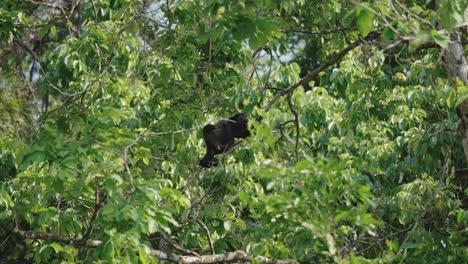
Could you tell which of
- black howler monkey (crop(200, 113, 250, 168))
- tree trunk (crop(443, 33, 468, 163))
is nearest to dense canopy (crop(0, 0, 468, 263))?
tree trunk (crop(443, 33, 468, 163))

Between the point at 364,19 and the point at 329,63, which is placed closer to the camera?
the point at 364,19

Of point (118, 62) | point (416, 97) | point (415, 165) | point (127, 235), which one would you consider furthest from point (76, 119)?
point (416, 97)

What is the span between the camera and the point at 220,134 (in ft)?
23.2

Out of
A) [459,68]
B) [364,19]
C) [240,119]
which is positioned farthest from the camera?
[240,119]

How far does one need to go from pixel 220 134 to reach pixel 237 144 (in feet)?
4.51

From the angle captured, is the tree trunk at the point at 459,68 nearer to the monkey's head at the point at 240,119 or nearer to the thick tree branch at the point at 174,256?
the thick tree branch at the point at 174,256

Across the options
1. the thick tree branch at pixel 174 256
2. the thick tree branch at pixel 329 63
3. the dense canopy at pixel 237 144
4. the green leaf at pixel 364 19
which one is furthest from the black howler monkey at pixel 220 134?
the green leaf at pixel 364 19

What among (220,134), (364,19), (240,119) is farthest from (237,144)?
(364,19)

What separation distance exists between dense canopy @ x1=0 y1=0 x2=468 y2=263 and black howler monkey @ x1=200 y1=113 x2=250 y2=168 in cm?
13

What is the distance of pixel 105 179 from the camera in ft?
15.1

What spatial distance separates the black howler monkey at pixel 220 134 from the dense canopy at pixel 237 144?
0.43 feet

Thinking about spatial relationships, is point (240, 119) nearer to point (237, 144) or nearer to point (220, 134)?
point (220, 134)

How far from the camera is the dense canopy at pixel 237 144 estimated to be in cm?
448

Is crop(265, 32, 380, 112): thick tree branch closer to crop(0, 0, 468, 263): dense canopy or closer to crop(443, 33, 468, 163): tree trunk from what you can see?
crop(0, 0, 468, 263): dense canopy
